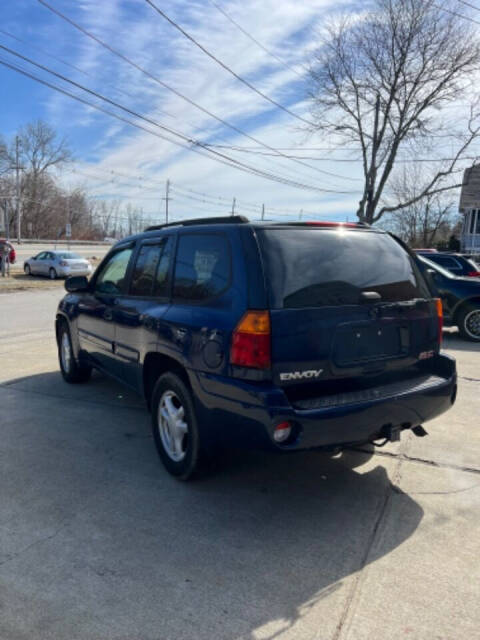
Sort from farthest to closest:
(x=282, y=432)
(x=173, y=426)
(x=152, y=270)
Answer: (x=152, y=270) → (x=173, y=426) → (x=282, y=432)

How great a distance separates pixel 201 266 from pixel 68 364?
127 inches

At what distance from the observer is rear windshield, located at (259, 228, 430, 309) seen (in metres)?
2.97

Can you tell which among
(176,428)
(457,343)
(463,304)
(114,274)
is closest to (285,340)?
(176,428)

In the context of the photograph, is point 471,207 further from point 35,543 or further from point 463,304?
point 35,543

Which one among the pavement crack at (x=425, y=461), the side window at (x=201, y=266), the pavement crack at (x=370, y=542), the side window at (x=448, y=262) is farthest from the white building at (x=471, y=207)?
the side window at (x=201, y=266)

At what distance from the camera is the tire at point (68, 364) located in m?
5.81

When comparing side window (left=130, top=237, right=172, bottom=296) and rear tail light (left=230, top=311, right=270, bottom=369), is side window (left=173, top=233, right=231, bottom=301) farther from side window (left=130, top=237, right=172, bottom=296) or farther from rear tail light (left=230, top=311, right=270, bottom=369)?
rear tail light (left=230, top=311, right=270, bottom=369)

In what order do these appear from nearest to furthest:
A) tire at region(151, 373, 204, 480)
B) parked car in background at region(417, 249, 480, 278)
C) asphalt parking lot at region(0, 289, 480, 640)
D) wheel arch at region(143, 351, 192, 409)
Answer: asphalt parking lot at region(0, 289, 480, 640) < tire at region(151, 373, 204, 480) < wheel arch at region(143, 351, 192, 409) < parked car in background at region(417, 249, 480, 278)

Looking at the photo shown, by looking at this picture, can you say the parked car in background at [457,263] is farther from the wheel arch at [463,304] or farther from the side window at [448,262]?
the wheel arch at [463,304]

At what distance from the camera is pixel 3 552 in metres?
2.72

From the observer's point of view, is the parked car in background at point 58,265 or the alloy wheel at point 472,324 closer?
the alloy wheel at point 472,324

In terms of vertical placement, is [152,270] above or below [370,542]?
above

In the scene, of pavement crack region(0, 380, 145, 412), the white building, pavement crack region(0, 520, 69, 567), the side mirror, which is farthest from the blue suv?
the white building

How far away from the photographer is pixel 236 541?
2.83 meters
